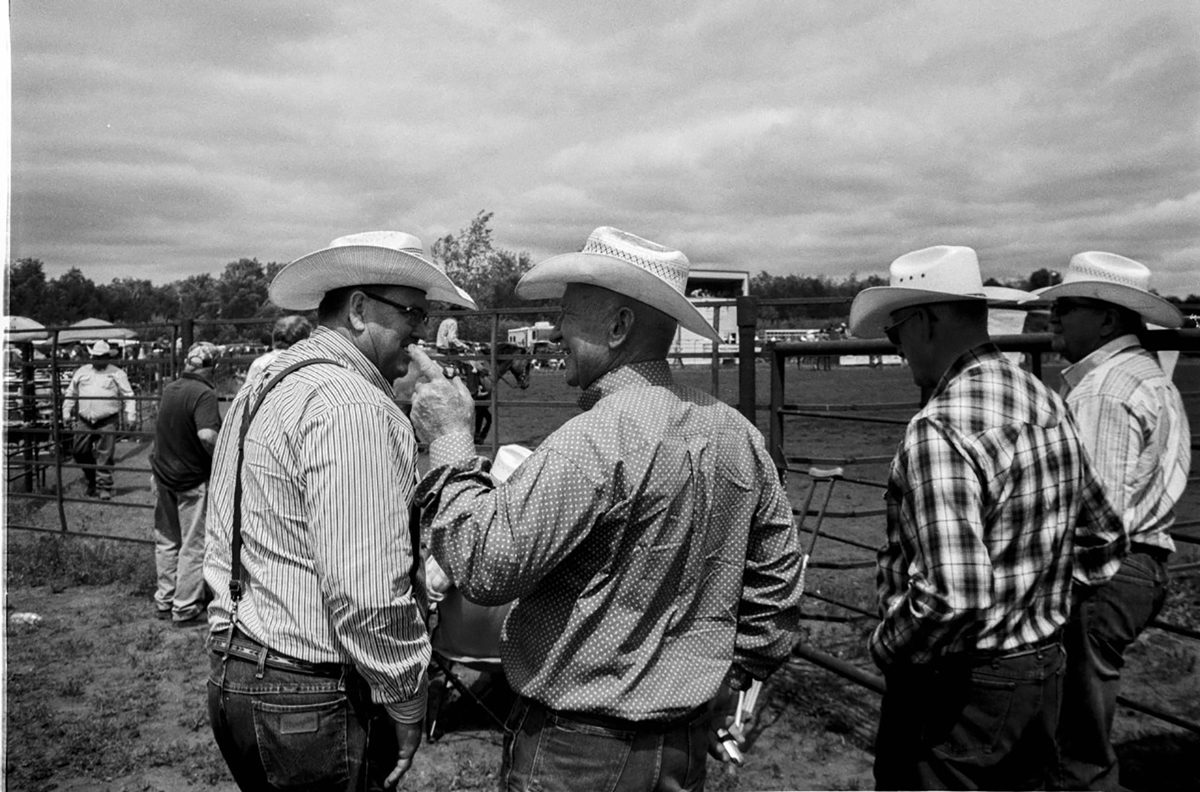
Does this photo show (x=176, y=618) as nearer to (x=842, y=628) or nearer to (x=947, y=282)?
(x=842, y=628)

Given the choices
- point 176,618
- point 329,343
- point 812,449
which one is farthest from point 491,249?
point 329,343

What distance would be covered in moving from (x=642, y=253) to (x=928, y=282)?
889mm

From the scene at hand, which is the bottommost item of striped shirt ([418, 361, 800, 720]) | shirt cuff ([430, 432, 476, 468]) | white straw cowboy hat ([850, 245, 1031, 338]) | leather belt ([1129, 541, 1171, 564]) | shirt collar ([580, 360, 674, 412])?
leather belt ([1129, 541, 1171, 564])

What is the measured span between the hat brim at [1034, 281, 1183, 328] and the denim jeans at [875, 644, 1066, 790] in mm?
1280

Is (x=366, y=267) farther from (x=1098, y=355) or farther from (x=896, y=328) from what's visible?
(x=1098, y=355)

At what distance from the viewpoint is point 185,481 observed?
6.31 m

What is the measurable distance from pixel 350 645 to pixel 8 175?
1293 millimetres

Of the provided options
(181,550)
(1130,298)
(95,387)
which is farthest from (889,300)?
(95,387)

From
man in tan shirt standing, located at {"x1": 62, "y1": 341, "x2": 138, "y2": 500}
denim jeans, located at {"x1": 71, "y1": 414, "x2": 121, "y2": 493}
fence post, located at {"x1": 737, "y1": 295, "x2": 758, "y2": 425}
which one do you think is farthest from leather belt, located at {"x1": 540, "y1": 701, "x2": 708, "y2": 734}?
denim jeans, located at {"x1": 71, "y1": 414, "x2": 121, "y2": 493}

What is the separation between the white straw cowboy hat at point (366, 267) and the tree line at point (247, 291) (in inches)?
10.7

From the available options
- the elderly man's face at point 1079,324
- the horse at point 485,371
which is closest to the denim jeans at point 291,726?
the elderly man's face at point 1079,324

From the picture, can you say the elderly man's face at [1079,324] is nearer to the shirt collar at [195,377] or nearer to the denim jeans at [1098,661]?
the denim jeans at [1098,661]

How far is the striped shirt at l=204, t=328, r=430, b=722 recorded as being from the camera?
203cm

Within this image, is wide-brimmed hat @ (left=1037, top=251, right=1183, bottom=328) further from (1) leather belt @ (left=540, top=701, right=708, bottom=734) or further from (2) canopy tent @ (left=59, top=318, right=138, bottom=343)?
(2) canopy tent @ (left=59, top=318, right=138, bottom=343)
